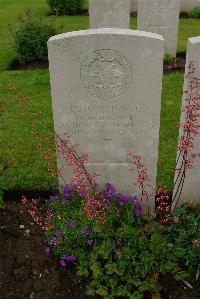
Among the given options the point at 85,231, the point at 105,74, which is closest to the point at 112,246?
the point at 85,231

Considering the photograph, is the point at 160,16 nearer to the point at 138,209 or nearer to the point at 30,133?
the point at 30,133

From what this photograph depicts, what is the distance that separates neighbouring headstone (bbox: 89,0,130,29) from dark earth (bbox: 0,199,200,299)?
17.7 ft

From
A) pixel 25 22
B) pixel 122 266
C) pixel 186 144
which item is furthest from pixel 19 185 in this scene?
pixel 25 22

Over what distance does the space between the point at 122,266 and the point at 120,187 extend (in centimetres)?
97

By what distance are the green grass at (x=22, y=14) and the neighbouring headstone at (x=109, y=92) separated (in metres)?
5.15

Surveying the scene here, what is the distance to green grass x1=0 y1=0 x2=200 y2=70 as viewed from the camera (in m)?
9.35

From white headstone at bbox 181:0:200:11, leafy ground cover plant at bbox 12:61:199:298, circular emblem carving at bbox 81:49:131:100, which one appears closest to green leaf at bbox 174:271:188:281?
leafy ground cover plant at bbox 12:61:199:298

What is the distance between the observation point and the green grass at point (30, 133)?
4983mm

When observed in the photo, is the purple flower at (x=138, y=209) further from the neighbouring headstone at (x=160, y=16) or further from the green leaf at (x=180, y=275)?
the neighbouring headstone at (x=160, y=16)

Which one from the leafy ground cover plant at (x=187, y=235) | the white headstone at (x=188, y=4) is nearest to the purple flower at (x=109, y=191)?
the leafy ground cover plant at (x=187, y=235)

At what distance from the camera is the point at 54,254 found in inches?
154

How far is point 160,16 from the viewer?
827 cm

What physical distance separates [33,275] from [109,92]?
1.73 meters

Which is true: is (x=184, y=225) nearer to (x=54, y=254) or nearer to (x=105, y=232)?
(x=105, y=232)
